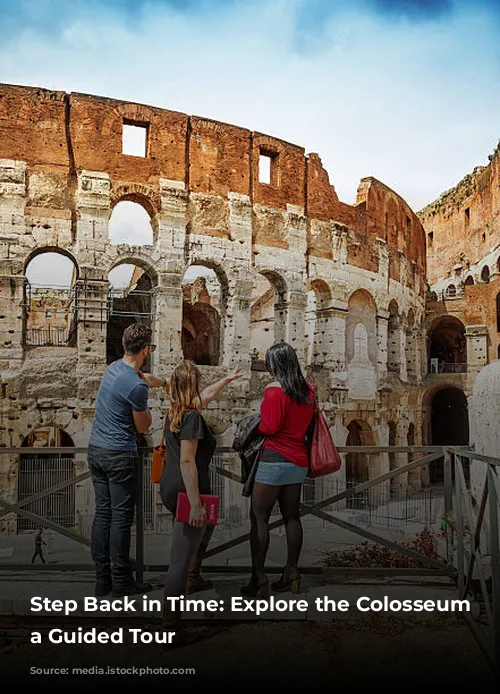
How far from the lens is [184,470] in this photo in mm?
3943

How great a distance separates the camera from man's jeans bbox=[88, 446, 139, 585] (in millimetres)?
4320

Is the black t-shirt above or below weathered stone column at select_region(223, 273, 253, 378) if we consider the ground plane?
below

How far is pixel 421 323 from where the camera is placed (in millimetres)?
26172

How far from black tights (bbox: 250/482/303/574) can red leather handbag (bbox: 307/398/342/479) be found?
0.60ft

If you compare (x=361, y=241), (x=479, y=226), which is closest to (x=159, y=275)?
(x=361, y=241)

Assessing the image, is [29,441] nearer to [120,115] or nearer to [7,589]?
[120,115]

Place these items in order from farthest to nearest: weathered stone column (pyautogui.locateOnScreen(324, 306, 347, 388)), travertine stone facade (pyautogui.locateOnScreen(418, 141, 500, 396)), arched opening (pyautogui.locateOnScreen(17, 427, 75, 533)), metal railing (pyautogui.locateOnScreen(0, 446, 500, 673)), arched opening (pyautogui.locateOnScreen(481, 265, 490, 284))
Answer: arched opening (pyautogui.locateOnScreen(481, 265, 490, 284)) → travertine stone facade (pyautogui.locateOnScreen(418, 141, 500, 396)) → weathered stone column (pyautogui.locateOnScreen(324, 306, 347, 388)) → arched opening (pyautogui.locateOnScreen(17, 427, 75, 533)) → metal railing (pyautogui.locateOnScreen(0, 446, 500, 673))

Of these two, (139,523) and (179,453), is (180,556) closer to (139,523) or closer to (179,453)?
(179,453)

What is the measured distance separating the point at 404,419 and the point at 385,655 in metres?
19.7

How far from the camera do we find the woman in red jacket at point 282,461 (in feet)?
14.2

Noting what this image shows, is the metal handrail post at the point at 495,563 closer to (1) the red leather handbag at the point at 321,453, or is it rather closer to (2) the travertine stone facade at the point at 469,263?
(1) the red leather handbag at the point at 321,453

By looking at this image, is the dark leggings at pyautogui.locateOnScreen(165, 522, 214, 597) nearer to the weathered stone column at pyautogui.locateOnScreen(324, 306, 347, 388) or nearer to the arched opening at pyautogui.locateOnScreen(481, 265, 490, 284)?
the weathered stone column at pyautogui.locateOnScreen(324, 306, 347, 388)

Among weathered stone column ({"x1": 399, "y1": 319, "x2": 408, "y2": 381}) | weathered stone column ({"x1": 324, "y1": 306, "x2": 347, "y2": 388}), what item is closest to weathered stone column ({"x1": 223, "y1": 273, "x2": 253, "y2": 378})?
weathered stone column ({"x1": 324, "y1": 306, "x2": 347, "y2": 388})

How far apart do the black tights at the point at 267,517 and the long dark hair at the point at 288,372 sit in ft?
2.07
